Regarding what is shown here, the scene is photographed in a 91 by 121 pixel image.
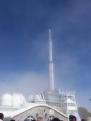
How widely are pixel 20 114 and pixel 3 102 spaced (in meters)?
14.1

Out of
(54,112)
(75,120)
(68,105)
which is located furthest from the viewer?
(68,105)

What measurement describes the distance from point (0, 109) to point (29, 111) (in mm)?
6114

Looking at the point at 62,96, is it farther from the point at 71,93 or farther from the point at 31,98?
the point at 31,98

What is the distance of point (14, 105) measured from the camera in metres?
73.9

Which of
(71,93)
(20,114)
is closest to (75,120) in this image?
(20,114)

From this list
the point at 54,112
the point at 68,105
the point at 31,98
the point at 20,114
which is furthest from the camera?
the point at 68,105

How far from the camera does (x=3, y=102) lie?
246ft

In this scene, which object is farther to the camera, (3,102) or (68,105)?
(68,105)

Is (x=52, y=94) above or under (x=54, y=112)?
above

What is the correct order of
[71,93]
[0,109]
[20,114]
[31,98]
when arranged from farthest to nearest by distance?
[71,93] < [31,98] < [0,109] < [20,114]

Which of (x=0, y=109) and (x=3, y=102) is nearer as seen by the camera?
(x=0, y=109)

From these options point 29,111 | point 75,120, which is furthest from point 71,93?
point 75,120

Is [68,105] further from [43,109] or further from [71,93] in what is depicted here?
[43,109]

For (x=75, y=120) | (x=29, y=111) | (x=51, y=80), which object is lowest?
(x=75, y=120)
